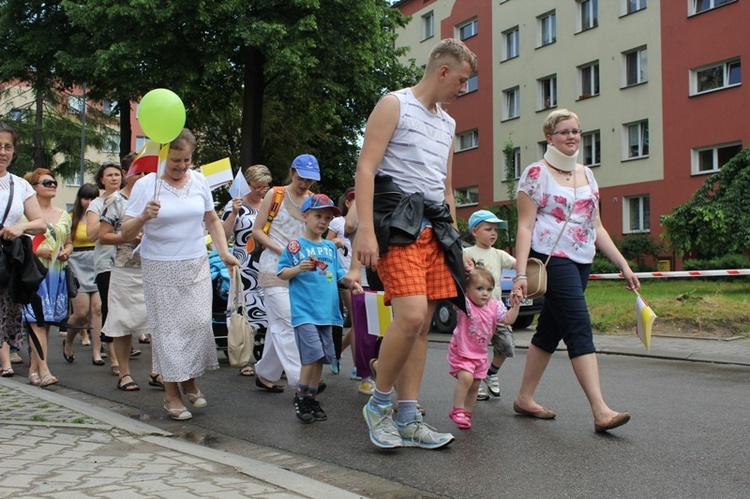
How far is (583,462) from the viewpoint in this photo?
4320 millimetres

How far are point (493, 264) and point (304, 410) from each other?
2.22 m

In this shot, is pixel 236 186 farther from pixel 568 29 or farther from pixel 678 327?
pixel 568 29

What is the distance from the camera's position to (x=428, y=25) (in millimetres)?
46531

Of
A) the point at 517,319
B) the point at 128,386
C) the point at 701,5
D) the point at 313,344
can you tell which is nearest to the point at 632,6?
the point at 701,5

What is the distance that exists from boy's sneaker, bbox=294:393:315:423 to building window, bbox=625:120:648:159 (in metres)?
28.4

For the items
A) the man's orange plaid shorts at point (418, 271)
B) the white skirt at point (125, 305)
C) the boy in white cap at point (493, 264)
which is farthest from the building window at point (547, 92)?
the man's orange plaid shorts at point (418, 271)

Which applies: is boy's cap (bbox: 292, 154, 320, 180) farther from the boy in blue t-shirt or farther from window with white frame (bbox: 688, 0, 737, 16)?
window with white frame (bbox: 688, 0, 737, 16)

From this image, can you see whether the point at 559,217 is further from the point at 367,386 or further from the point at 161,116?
the point at 161,116

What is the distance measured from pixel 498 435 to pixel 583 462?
0.85 meters

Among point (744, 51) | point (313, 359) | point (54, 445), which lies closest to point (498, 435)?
point (313, 359)

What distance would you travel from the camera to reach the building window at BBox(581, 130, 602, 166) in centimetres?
3436

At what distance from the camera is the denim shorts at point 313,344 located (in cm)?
588

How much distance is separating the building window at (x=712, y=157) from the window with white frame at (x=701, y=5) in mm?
4739

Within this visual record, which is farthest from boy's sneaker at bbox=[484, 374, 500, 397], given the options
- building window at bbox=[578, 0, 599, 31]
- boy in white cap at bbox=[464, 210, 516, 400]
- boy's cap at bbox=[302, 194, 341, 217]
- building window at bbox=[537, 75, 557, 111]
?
building window at bbox=[537, 75, 557, 111]
